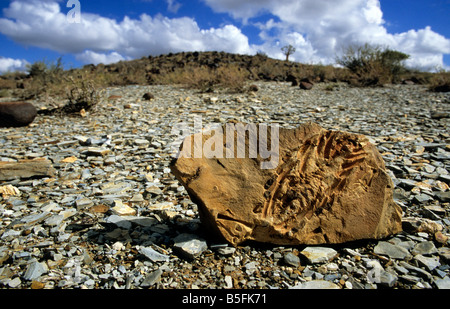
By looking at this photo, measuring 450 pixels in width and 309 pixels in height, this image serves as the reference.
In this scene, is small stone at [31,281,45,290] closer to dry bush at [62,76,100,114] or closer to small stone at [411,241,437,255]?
small stone at [411,241,437,255]

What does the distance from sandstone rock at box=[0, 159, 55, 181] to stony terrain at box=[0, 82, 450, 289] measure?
6 centimetres

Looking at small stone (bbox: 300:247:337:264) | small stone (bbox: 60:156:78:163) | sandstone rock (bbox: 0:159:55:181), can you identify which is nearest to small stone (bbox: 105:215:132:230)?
small stone (bbox: 300:247:337:264)

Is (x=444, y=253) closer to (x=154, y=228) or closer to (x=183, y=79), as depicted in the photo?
(x=154, y=228)

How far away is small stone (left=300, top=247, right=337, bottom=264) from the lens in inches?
84.3

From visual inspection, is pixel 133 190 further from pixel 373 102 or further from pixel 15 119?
pixel 373 102

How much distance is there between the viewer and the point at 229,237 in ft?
7.29

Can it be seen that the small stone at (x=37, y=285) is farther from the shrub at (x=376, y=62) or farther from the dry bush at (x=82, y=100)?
the shrub at (x=376, y=62)

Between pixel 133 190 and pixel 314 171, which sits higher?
pixel 314 171

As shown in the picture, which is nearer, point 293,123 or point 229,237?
point 229,237

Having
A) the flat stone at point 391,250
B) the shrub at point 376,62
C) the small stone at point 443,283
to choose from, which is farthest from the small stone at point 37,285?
the shrub at point 376,62

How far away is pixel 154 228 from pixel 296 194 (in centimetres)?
124

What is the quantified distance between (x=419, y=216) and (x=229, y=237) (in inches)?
74.1

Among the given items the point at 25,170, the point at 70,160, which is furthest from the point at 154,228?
the point at 70,160
